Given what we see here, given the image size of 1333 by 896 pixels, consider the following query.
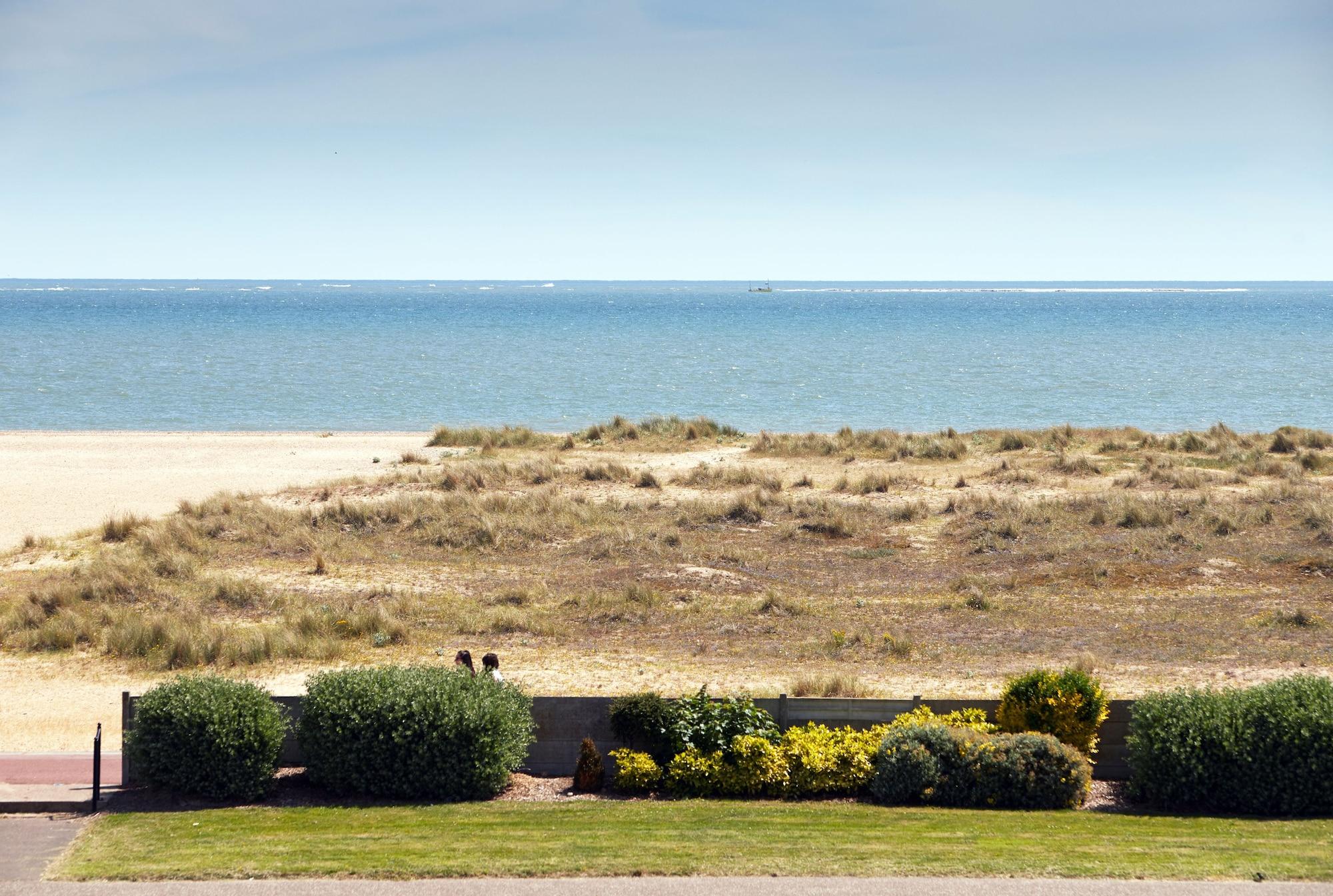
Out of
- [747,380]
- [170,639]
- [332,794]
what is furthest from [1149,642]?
[747,380]

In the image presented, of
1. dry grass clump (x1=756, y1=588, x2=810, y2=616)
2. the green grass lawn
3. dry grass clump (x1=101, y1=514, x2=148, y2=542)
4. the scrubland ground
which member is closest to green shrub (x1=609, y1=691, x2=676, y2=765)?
the green grass lawn

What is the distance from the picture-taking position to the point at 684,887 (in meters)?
9.41

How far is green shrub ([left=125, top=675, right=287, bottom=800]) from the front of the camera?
38.5ft

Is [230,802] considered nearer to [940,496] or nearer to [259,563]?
[259,563]

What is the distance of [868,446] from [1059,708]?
2940cm

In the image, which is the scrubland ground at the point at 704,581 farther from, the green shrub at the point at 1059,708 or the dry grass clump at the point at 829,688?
the green shrub at the point at 1059,708

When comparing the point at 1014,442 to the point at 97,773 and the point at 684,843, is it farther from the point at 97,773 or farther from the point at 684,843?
the point at 97,773

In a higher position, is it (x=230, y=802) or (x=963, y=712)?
(x=963, y=712)

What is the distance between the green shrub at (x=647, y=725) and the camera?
1261cm

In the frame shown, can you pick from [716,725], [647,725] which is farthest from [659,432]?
[716,725]

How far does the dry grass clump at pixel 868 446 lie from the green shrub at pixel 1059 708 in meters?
26.4

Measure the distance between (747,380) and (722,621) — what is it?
202ft

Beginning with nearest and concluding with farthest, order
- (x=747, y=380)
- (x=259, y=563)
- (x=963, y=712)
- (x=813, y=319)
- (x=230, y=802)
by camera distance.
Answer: (x=230, y=802) → (x=963, y=712) → (x=259, y=563) → (x=747, y=380) → (x=813, y=319)

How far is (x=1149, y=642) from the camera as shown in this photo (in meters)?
18.3
